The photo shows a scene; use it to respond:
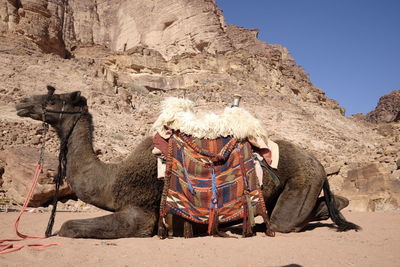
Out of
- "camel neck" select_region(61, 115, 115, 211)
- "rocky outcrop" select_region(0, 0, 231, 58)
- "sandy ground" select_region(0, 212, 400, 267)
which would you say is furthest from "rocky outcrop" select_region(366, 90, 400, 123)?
"camel neck" select_region(61, 115, 115, 211)

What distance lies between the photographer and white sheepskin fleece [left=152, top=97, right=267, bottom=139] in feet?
12.1

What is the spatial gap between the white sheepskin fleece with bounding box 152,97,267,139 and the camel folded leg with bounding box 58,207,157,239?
895 mm

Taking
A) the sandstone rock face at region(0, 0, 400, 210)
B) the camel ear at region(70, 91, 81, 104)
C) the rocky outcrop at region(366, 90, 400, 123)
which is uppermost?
the rocky outcrop at region(366, 90, 400, 123)

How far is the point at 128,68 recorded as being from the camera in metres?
39.2

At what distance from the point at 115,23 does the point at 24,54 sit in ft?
156

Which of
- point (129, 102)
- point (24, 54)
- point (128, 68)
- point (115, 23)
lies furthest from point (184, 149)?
point (115, 23)

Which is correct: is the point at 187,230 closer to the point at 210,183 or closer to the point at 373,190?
the point at 210,183

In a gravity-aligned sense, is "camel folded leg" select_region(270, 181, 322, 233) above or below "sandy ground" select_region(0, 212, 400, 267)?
above

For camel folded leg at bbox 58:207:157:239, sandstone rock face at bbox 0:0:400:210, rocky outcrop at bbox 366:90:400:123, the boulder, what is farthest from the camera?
rocky outcrop at bbox 366:90:400:123

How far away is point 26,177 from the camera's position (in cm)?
724

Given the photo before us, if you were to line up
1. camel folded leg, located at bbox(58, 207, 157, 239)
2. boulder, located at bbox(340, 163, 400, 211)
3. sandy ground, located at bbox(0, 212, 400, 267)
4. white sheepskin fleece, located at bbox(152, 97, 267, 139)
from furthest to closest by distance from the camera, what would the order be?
boulder, located at bbox(340, 163, 400, 211), white sheepskin fleece, located at bbox(152, 97, 267, 139), camel folded leg, located at bbox(58, 207, 157, 239), sandy ground, located at bbox(0, 212, 400, 267)

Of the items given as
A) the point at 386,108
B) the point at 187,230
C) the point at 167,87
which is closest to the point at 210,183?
the point at 187,230

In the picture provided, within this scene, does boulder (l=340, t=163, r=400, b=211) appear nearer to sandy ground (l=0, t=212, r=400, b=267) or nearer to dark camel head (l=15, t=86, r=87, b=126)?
sandy ground (l=0, t=212, r=400, b=267)

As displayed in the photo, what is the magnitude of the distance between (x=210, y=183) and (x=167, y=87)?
116 ft
